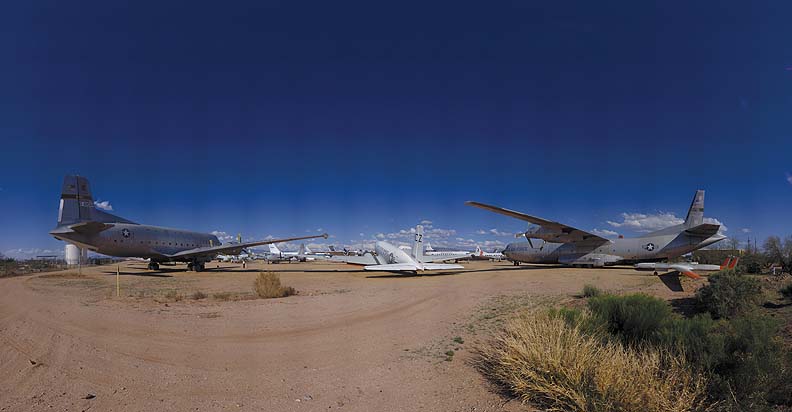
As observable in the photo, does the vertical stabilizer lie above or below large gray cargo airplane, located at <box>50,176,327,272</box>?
above

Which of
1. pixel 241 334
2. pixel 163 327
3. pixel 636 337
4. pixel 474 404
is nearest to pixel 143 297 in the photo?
pixel 163 327

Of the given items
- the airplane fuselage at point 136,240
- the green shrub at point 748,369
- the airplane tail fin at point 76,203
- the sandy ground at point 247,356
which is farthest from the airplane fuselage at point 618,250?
the airplane tail fin at point 76,203

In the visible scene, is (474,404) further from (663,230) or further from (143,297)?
(663,230)

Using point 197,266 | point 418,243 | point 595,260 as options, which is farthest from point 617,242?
point 197,266

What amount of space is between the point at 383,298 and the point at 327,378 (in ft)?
31.5

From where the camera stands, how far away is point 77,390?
17.4ft

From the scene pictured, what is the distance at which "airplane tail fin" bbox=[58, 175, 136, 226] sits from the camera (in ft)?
102

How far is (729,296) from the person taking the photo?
28.9ft

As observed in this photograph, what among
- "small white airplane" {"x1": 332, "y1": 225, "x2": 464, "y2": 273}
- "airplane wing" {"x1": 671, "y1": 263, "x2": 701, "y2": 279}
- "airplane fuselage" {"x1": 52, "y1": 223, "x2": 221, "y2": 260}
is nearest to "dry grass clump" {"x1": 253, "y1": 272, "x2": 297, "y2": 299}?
"small white airplane" {"x1": 332, "y1": 225, "x2": 464, "y2": 273}

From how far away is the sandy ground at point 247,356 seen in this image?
5.18 metres

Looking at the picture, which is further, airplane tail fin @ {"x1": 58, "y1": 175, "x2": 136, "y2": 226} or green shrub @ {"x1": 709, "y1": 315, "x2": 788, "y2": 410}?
airplane tail fin @ {"x1": 58, "y1": 175, "x2": 136, "y2": 226}

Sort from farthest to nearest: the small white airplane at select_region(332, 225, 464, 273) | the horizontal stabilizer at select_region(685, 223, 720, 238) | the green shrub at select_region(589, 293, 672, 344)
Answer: the small white airplane at select_region(332, 225, 464, 273)
the horizontal stabilizer at select_region(685, 223, 720, 238)
the green shrub at select_region(589, 293, 672, 344)

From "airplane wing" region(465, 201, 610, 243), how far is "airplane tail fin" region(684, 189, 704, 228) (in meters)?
5.39

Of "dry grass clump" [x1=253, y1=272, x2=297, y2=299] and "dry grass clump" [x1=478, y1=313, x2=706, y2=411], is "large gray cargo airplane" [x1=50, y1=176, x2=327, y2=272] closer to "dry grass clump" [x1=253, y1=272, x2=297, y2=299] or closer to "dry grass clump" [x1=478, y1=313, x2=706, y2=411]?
"dry grass clump" [x1=253, y1=272, x2=297, y2=299]
